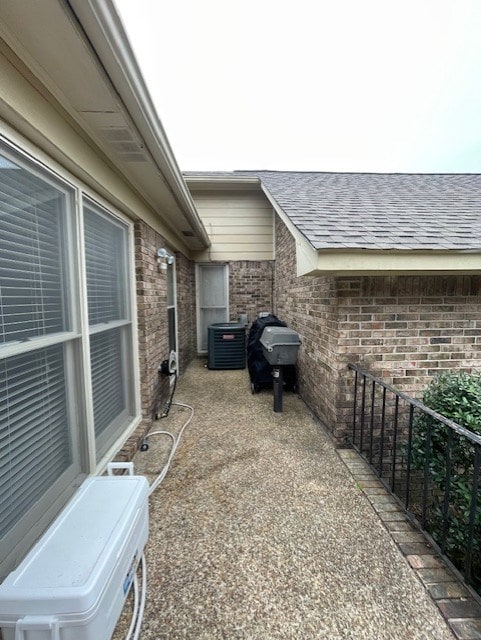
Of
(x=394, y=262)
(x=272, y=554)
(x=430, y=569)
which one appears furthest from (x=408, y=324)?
(x=272, y=554)

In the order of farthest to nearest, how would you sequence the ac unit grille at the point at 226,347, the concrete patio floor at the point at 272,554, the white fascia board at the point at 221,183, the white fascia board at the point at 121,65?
the white fascia board at the point at 221,183
the ac unit grille at the point at 226,347
the concrete patio floor at the point at 272,554
the white fascia board at the point at 121,65

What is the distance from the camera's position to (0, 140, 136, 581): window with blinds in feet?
4.70

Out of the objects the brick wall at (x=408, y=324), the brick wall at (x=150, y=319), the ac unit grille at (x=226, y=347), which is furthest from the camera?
the ac unit grille at (x=226, y=347)

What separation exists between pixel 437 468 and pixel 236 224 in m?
6.07

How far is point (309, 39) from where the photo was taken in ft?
17.0

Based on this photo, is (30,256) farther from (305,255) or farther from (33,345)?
(305,255)

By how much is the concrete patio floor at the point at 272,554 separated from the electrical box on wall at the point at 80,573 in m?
0.31

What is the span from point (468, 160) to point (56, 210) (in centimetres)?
1715

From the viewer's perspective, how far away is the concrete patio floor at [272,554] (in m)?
1.35

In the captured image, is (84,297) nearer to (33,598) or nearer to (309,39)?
(33,598)

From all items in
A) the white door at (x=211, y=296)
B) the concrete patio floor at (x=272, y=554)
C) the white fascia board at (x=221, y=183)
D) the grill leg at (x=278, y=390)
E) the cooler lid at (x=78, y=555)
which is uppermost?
the white fascia board at (x=221, y=183)

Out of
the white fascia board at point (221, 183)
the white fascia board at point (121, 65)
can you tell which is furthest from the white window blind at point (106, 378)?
the white fascia board at point (221, 183)

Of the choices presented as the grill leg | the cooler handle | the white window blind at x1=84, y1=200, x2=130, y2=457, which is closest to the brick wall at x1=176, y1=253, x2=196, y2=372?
the grill leg

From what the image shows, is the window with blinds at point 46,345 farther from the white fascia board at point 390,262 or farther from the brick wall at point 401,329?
the brick wall at point 401,329
